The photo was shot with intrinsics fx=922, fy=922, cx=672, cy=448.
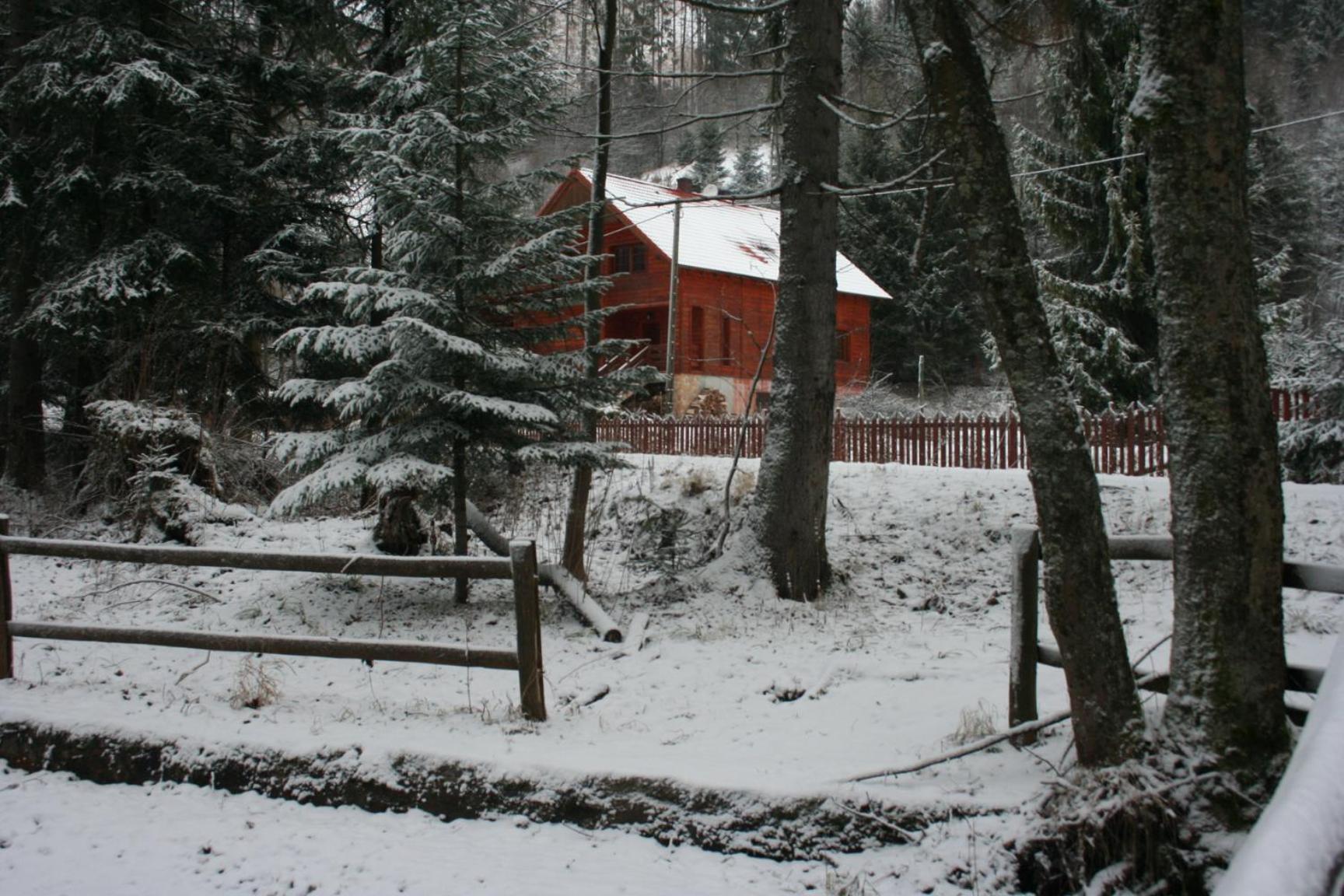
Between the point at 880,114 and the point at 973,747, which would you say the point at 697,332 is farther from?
the point at 973,747

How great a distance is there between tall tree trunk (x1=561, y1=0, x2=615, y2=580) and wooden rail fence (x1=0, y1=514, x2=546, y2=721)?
3360 mm

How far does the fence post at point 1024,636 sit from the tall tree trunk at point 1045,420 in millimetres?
765

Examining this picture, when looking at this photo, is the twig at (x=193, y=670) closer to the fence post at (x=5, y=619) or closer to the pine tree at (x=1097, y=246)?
the fence post at (x=5, y=619)

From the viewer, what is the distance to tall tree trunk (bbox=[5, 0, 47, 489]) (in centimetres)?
1455

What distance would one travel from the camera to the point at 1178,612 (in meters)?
3.99

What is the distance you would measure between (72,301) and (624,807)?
12513 millimetres

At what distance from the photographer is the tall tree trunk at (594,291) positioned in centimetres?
965

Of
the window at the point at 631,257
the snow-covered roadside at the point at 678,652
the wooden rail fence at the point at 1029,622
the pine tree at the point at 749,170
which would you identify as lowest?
the snow-covered roadside at the point at 678,652

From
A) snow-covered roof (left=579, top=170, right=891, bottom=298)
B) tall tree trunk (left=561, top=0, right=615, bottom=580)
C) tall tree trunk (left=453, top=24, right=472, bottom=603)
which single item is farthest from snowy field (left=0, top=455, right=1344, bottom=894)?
snow-covered roof (left=579, top=170, right=891, bottom=298)

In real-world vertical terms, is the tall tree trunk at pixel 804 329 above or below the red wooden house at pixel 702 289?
below

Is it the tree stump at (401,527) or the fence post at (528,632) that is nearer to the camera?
the fence post at (528,632)

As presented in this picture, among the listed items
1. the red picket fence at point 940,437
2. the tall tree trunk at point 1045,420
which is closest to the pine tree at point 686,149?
the red picket fence at point 940,437

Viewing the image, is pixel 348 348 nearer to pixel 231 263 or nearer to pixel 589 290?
pixel 589 290

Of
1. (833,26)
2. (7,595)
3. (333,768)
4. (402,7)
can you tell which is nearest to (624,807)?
(333,768)
